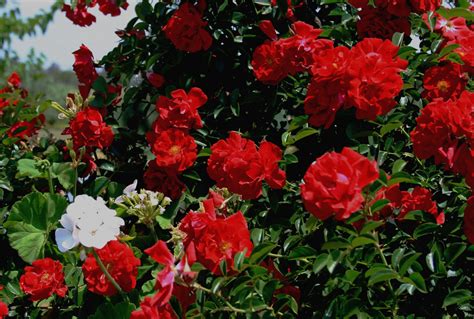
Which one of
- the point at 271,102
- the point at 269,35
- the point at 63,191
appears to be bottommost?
the point at 63,191

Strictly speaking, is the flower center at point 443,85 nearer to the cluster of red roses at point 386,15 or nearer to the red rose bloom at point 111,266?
the cluster of red roses at point 386,15

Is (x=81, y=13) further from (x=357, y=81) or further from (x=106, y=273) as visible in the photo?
(x=357, y=81)

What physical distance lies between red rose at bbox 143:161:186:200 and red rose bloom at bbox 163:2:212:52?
391 mm

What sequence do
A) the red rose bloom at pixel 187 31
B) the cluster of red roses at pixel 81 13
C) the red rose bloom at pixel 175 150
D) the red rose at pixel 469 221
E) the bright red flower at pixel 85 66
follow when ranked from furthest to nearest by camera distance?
the cluster of red roses at pixel 81 13 < the bright red flower at pixel 85 66 < the red rose bloom at pixel 187 31 < the red rose bloom at pixel 175 150 < the red rose at pixel 469 221

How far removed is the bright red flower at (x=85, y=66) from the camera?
239cm

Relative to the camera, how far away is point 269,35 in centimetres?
202

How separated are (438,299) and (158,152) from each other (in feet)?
2.94

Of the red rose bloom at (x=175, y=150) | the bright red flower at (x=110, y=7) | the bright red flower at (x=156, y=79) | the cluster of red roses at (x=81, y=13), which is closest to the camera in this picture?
the red rose bloom at (x=175, y=150)

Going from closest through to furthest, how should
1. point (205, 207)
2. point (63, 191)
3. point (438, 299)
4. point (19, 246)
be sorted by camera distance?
point (205, 207), point (438, 299), point (19, 246), point (63, 191)

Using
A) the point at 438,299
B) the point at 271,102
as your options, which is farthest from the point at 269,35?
the point at 438,299

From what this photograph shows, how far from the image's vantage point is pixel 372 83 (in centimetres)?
148

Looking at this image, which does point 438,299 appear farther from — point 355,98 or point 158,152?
point 158,152

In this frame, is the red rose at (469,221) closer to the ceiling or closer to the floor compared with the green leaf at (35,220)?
closer to the ceiling

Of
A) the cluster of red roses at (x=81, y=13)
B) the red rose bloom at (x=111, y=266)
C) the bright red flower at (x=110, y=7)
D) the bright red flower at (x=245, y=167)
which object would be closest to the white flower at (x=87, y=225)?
the red rose bloom at (x=111, y=266)
